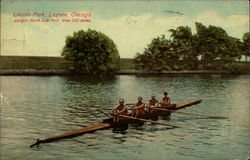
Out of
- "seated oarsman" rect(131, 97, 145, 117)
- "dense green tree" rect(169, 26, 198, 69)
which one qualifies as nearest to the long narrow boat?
"seated oarsman" rect(131, 97, 145, 117)

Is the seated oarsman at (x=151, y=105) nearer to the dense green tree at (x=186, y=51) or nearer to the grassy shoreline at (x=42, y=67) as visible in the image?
the dense green tree at (x=186, y=51)

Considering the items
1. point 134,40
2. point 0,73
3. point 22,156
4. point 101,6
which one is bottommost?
point 22,156

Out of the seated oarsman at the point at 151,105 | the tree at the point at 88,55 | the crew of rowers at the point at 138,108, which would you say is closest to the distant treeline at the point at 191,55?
the tree at the point at 88,55

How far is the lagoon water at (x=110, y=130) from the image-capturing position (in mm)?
13188

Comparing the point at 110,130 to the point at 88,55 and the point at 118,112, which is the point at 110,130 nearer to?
the point at 118,112

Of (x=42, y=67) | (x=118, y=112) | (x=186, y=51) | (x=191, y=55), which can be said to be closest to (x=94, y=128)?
(x=118, y=112)

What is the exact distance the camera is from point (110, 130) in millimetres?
15977

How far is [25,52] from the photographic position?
53.8 feet

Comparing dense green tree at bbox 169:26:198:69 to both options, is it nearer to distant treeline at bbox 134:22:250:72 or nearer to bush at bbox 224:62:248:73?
distant treeline at bbox 134:22:250:72

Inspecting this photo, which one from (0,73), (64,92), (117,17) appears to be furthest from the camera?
(0,73)

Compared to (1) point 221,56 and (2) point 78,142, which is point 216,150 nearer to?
(2) point 78,142

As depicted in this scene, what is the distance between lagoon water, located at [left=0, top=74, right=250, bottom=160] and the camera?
1319 cm

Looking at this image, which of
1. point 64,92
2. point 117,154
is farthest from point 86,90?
point 117,154

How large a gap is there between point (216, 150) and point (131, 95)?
1380cm
